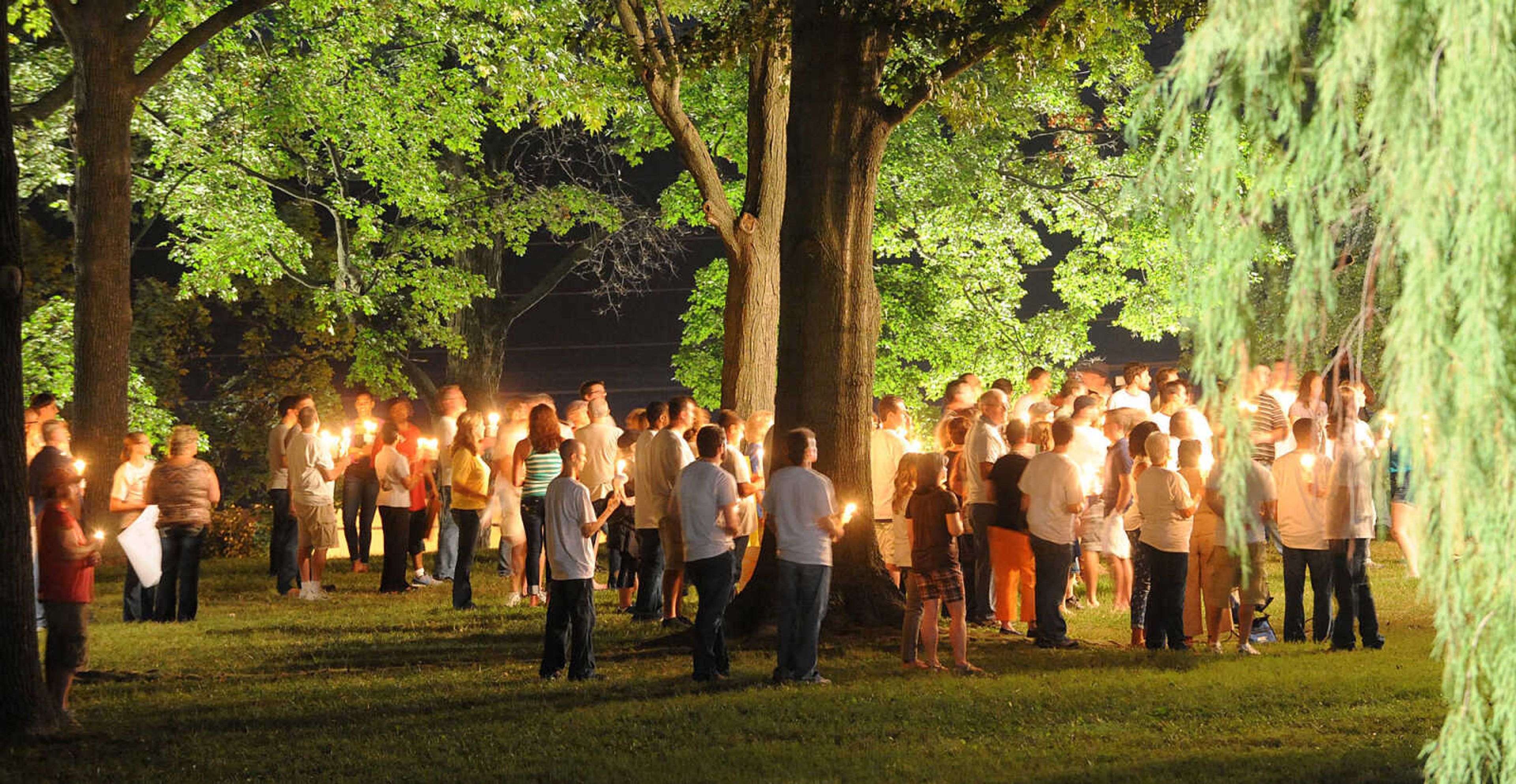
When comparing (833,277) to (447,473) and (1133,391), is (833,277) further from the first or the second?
(447,473)

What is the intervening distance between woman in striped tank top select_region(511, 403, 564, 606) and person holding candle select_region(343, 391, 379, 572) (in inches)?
135

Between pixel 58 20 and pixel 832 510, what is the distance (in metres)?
14.8

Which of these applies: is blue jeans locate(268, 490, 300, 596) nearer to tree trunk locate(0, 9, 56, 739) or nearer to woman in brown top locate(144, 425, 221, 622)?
woman in brown top locate(144, 425, 221, 622)

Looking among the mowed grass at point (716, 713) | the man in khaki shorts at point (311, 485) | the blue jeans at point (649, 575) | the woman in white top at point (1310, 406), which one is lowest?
the mowed grass at point (716, 713)

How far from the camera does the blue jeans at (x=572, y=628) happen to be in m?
10.7

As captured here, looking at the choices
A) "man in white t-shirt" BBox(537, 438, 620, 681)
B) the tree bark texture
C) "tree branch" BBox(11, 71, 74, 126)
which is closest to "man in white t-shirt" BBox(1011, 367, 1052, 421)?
the tree bark texture

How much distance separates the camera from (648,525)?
13.4 metres

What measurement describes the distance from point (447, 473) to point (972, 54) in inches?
339

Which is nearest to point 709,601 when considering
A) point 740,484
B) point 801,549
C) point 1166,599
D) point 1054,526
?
point 801,549

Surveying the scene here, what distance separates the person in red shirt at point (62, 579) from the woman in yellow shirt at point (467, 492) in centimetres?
566

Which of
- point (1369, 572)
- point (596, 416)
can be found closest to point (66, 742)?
point (596, 416)

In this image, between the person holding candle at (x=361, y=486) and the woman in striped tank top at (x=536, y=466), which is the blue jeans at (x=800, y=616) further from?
the person holding candle at (x=361, y=486)

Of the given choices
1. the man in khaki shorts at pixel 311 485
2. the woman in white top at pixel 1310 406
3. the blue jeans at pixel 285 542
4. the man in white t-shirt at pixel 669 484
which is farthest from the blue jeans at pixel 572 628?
the blue jeans at pixel 285 542

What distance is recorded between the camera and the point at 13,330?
9.45m
